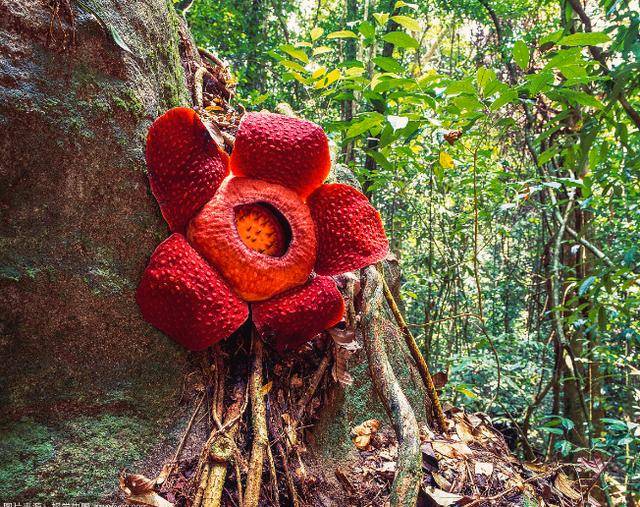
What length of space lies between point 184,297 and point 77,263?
263mm

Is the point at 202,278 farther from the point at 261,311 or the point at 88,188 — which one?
the point at 88,188

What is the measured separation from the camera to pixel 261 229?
1.32 m

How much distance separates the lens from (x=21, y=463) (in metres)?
0.96

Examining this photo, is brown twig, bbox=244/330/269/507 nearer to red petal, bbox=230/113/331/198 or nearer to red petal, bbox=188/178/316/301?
red petal, bbox=188/178/316/301

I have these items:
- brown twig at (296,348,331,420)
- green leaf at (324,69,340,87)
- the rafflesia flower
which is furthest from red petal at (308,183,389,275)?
green leaf at (324,69,340,87)

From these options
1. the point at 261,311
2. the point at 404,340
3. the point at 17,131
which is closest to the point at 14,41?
the point at 17,131

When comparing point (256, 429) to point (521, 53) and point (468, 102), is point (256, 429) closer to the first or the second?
point (468, 102)

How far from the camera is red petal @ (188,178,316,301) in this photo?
3.91 ft

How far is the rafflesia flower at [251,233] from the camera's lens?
1143 mm

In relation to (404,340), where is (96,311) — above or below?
above

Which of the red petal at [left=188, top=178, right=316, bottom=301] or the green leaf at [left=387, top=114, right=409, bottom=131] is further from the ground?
the green leaf at [left=387, top=114, right=409, bottom=131]

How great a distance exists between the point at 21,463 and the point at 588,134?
2269mm

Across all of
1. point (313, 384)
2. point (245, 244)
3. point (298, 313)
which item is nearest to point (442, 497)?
point (313, 384)

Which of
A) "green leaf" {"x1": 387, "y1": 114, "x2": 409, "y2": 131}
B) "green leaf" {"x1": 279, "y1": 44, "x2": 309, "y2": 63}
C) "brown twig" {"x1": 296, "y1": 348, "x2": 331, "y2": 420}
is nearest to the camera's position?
"brown twig" {"x1": 296, "y1": 348, "x2": 331, "y2": 420}
